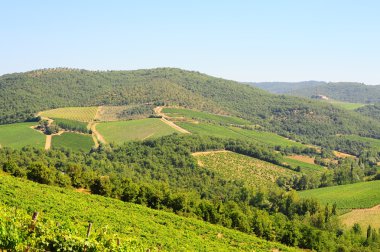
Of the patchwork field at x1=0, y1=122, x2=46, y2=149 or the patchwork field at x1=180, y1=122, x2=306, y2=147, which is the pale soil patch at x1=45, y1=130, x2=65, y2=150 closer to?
the patchwork field at x1=0, y1=122, x2=46, y2=149

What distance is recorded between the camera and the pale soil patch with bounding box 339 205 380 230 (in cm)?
8738

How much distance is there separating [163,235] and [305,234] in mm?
32459

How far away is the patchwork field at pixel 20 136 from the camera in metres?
135

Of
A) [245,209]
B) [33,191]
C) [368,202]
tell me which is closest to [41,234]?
[33,191]

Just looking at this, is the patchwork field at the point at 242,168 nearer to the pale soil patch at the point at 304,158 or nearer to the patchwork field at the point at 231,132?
the pale soil patch at the point at 304,158

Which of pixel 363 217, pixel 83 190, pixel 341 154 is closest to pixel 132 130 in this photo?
pixel 83 190

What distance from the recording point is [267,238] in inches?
2648

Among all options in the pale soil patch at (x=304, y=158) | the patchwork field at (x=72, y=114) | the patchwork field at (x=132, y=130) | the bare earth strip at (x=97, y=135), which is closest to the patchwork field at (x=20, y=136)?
the bare earth strip at (x=97, y=135)

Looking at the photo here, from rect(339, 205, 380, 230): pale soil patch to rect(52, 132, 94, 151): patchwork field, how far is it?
88.8 m

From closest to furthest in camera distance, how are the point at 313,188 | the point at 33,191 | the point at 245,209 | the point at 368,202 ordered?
1. the point at 33,191
2. the point at 245,209
3. the point at 368,202
4. the point at 313,188

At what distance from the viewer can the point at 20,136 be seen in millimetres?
144500

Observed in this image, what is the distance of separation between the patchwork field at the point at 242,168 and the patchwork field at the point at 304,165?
8.42m

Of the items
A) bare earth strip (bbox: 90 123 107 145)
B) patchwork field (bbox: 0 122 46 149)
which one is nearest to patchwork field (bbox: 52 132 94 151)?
bare earth strip (bbox: 90 123 107 145)

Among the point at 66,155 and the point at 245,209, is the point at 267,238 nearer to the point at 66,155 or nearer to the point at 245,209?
the point at 245,209
